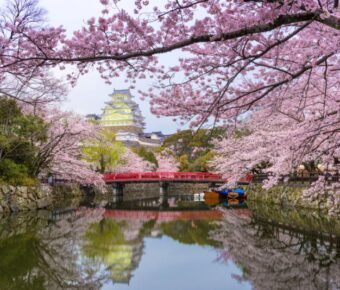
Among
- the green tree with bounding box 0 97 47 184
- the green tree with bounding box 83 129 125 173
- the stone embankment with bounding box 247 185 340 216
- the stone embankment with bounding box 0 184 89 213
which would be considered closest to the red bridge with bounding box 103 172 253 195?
the green tree with bounding box 83 129 125 173

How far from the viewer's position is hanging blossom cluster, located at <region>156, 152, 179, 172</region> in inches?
1502

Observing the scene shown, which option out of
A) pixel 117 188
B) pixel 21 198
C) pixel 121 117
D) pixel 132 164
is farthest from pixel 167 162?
pixel 21 198

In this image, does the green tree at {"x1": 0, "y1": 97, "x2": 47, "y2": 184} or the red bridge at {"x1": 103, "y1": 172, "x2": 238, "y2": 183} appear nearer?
the green tree at {"x1": 0, "y1": 97, "x2": 47, "y2": 184}

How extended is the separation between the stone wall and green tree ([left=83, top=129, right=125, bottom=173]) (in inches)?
424

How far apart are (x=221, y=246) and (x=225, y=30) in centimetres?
699

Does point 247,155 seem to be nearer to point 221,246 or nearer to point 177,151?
point 221,246

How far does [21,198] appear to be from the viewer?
52.3ft

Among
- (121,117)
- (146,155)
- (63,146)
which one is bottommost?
(63,146)

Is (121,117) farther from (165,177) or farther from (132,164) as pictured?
(165,177)

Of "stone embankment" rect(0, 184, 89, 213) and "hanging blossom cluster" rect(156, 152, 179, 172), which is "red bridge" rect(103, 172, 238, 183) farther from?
"stone embankment" rect(0, 184, 89, 213)

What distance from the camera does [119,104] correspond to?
53375 mm

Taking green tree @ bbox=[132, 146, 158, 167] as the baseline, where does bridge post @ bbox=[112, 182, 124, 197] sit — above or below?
below

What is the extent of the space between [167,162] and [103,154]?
963cm

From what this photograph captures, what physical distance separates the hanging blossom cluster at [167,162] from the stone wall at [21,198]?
20688 mm
